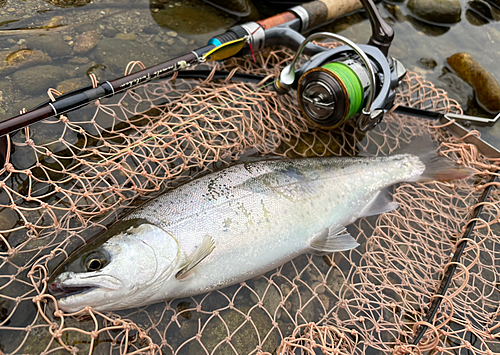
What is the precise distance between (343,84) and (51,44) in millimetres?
2999

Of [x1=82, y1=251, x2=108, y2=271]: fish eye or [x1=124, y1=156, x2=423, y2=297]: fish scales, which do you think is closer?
[x1=82, y1=251, x2=108, y2=271]: fish eye

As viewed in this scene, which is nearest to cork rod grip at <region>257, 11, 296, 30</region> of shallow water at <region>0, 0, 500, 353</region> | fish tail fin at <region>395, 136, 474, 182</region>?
shallow water at <region>0, 0, 500, 353</region>

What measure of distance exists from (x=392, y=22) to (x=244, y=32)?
2973 millimetres

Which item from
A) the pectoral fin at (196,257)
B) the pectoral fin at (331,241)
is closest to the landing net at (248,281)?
the pectoral fin at (331,241)

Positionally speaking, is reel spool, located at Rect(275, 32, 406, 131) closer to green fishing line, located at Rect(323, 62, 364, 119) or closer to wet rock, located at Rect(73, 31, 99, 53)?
green fishing line, located at Rect(323, 62, 364, 119)

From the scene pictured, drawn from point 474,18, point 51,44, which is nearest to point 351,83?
point 51,44

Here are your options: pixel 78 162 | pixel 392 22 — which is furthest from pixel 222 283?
pixel 392 22

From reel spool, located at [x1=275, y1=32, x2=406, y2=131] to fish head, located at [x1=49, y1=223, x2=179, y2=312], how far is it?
1637 mm

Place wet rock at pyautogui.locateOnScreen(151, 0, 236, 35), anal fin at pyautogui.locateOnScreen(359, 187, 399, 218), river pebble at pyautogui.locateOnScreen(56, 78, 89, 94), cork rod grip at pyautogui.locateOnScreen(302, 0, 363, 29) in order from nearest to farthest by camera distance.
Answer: anal fin at pyautogui.locateOnScreen(359, 187, 399, 218) < river pebble at pyautogui.locateOnScreen(56, 78, 89, 94) < cork rod grip at pyautogui.locateOnScreen(302, 0, 363, 29) < wet rock at pyautogui.locateOnScreen(151, 0, 236, 35)

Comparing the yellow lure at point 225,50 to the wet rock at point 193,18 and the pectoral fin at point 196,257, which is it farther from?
the pectoral fin at point 196,257

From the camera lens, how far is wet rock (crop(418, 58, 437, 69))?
15.5 ft

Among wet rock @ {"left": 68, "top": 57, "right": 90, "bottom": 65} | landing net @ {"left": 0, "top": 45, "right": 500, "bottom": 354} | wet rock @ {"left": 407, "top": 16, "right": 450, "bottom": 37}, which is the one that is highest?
wet rock @ {"left": 68, "top": 57, "right": 90, "bottom": 65}

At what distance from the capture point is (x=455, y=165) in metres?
3.11

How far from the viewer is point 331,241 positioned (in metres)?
2.62
